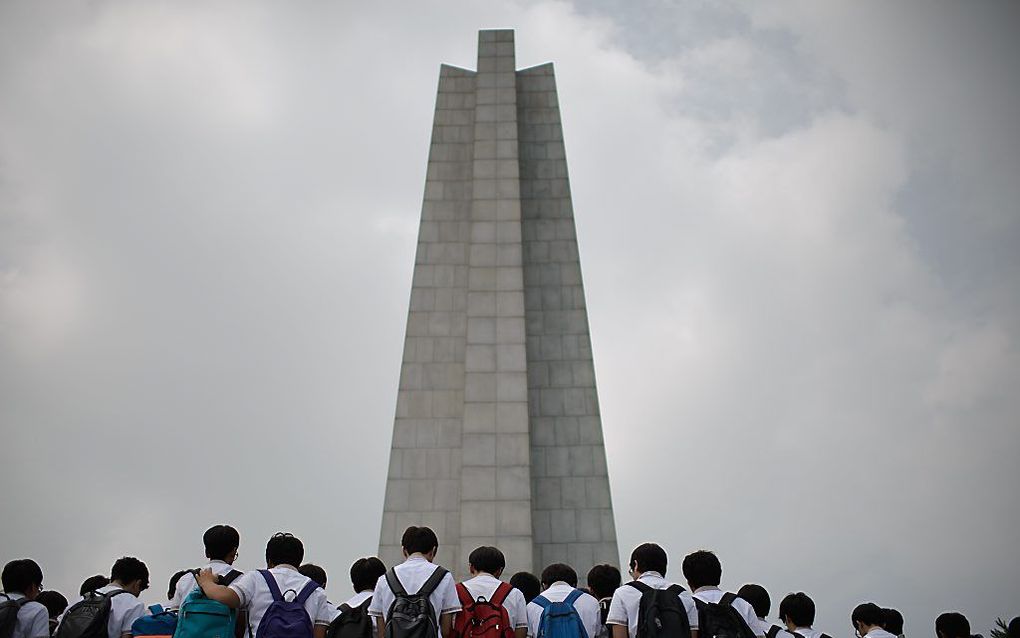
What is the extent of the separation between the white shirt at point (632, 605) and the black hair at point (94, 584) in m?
3.67

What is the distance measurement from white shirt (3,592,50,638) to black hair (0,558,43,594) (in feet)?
0.18

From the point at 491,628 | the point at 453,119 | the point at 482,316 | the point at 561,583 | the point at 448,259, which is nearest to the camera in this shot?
the point at 491,628

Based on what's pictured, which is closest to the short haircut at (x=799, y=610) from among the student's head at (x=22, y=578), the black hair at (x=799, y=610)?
the black hair at (x=799, y=610)

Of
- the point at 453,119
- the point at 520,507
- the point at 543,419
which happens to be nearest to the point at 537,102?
the point at 453,119

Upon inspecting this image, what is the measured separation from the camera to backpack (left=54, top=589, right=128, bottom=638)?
5.49 metres

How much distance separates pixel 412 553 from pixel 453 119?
1390 centimetres

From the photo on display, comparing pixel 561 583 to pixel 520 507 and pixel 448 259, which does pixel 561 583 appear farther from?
pixel 448 259

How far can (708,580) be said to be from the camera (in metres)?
5.64

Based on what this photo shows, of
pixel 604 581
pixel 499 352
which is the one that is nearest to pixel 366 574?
pixel 604 581

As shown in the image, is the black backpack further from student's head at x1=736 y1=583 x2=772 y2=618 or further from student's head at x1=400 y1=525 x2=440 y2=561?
student's head at x1=400 y1=525 x2=440 y2=561

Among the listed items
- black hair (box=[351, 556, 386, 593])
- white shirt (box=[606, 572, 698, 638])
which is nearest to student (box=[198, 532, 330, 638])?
black hair (box=[351, 556, 386, 593])

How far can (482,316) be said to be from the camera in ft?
50.3

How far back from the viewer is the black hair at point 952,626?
616cm

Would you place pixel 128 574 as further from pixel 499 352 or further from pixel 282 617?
pixel 499 352
